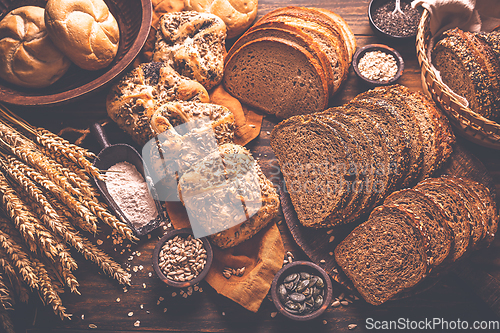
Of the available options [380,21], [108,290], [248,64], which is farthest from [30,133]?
[380,21]

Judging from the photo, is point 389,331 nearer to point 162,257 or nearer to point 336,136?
point 336,136

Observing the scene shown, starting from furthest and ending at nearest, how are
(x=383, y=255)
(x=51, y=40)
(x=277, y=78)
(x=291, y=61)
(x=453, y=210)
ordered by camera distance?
1. (x=277, y=78)
2. (x=291, y=61)
3. (x=51, y=40)
4. (x=383, y=255)
5. (x=453, y=210)

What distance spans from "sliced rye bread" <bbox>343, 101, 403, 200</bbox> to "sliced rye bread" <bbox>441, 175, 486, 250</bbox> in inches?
13.2

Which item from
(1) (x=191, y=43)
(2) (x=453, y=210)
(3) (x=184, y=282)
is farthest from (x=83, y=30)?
(2) (x=453, y=210)

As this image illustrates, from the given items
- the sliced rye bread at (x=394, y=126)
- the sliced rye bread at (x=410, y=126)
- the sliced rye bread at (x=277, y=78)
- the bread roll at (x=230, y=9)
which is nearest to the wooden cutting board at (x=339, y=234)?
the sliced rye bread at (x=410, y=126)

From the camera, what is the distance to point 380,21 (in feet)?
10.1

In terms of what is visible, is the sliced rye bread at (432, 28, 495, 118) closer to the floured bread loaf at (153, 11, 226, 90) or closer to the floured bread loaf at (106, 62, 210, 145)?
the floured bread loaf at (153, 11, 226, 90)

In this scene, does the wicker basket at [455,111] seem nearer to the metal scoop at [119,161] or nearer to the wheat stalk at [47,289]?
the metal scoop at [119,161]

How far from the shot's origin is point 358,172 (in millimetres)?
2402

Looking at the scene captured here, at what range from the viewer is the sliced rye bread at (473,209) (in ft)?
7.47

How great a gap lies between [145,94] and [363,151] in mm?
1699

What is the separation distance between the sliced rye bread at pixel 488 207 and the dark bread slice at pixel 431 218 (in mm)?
349

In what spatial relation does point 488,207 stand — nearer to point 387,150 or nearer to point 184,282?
point 387,150

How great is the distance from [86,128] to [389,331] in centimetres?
290
